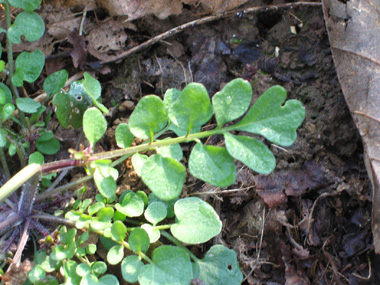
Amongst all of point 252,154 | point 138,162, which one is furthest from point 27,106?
point 252,154

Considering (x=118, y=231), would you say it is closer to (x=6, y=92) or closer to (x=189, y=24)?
(x=6, y=92)

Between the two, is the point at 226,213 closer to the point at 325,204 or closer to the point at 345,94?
the point at 325,204

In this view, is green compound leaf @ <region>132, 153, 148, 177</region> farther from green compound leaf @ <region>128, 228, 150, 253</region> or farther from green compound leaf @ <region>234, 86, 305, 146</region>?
green compound leaf @ <region>234, 86, 305, 146</region>

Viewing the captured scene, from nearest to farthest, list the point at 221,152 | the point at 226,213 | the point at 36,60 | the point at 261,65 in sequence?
the point at 221,152 → the point at 36,60 → the point at 226,213 → the point at 261,65

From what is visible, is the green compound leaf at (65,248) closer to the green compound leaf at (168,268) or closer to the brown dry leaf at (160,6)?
the green compound leaf at (168,268)

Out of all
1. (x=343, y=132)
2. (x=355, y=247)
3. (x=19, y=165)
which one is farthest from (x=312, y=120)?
(x=19, y=165)
